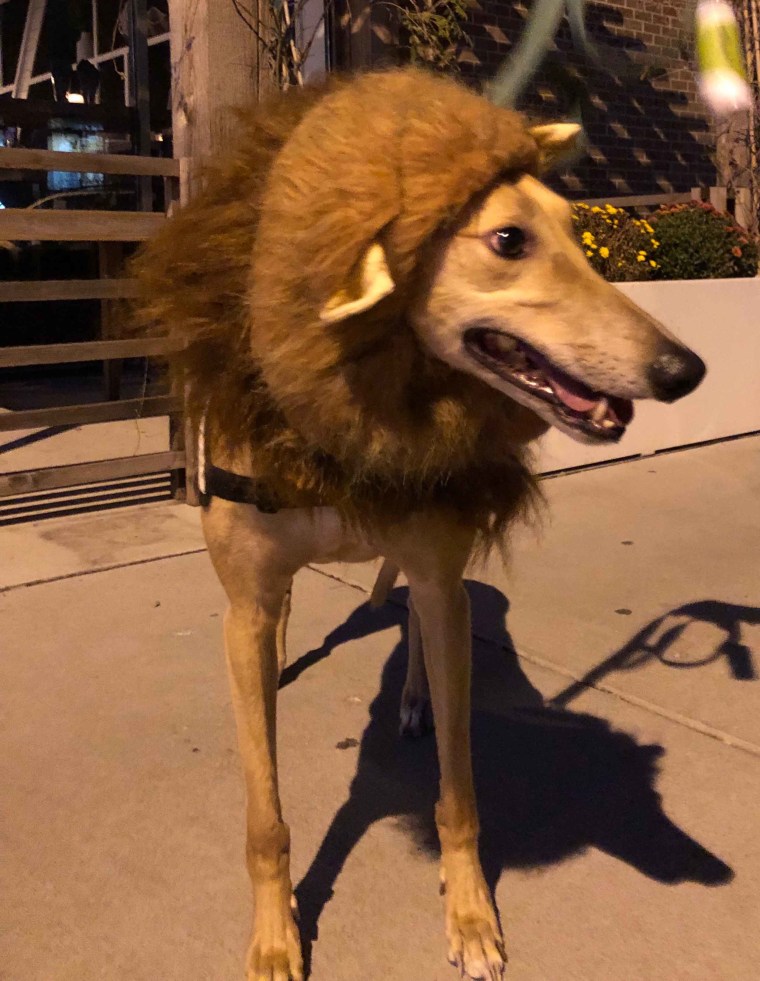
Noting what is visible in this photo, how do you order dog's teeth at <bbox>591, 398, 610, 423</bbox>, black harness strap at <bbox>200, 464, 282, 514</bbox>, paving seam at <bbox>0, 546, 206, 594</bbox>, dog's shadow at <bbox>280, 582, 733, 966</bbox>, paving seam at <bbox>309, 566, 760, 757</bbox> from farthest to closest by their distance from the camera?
paving seam at <bbox>0, 546, 206, 594</bbox>
paving seam at <bbox>309, 566, 760, 757</bbox>
dog's shadow at <bbox>280, 582, 733, 966</bbox>
black harness strap at <bbox>200, 464, 282, 514</bbox>
dog's teeth at <bbox>591, 398, 610, 423</bbox>

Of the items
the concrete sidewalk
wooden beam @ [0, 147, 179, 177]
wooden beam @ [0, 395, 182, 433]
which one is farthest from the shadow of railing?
wooden beam @ [0, 147, 179, 177]

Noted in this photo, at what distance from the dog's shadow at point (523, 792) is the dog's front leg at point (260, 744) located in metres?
0.15

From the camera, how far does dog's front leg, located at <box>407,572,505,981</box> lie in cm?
225

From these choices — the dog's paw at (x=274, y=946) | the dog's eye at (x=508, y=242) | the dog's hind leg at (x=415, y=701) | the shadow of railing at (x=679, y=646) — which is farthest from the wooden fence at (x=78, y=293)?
the dog's eye at (x=508, y=242)

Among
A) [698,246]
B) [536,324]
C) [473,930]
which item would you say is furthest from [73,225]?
[698,246]

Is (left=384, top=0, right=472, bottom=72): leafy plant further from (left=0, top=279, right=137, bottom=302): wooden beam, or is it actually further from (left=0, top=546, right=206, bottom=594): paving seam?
(left=0, top=546, right=206, bottom=594): paving seam

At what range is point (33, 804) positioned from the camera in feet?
9.09

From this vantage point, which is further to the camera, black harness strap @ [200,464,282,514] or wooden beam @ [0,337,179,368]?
wooden beam @ [0,337,179,368]

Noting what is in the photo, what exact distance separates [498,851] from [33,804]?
4.15ft

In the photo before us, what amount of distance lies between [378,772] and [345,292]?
5.68ft

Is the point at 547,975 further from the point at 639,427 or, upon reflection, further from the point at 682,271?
the point at 682,271

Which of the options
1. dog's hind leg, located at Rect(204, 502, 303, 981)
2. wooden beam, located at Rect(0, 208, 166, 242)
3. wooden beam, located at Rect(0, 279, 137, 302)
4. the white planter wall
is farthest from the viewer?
the white planter wall

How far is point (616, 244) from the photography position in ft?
23.0

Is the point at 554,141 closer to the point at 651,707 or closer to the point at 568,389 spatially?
the point at 568,389
